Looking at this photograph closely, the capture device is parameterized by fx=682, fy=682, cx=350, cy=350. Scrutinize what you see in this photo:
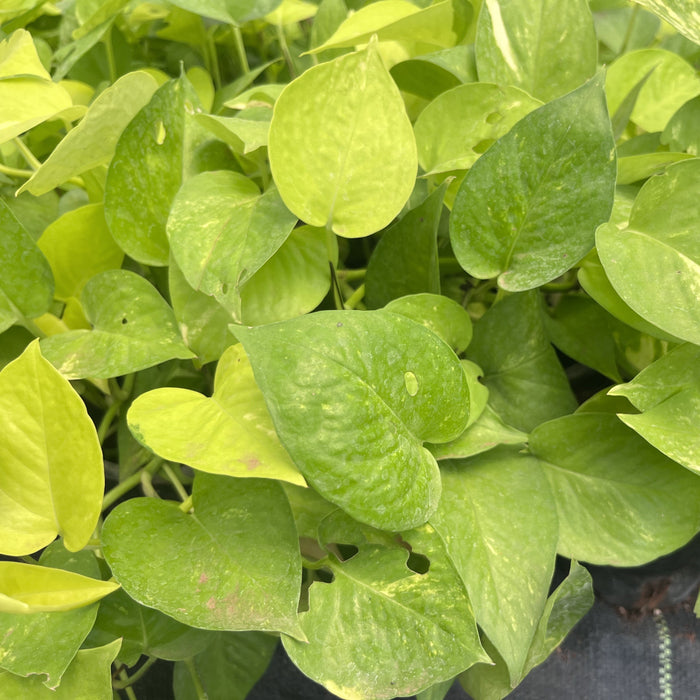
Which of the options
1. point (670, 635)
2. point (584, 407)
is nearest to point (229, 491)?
point (584, 407)

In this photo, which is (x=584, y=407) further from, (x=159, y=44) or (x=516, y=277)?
(x=159, y=44)

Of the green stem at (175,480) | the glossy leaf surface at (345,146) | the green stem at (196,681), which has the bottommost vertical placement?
the green stem at (196,681)

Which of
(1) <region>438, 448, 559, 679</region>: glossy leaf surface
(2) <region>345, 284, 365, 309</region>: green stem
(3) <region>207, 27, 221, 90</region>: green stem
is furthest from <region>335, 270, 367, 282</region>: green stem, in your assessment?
(3) <region>207, 27, 221, 90</region>: green stem

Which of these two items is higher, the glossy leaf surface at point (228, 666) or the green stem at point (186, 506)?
the green stem at point (186, 506)

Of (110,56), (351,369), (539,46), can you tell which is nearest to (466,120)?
(539,46)

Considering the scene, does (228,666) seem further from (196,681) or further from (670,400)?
(670,400)

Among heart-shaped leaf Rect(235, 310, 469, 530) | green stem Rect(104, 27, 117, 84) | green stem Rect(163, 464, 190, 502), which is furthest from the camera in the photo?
green stem Rect(104, 27, 117, 84)

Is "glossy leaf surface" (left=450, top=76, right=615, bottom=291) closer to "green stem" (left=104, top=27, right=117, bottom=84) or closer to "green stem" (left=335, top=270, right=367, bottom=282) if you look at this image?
"green stem" (left=335, top=270, right=367, bottom=282)

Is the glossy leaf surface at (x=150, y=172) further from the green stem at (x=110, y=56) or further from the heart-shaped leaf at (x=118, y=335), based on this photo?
the green stem at (x=110, y=56)

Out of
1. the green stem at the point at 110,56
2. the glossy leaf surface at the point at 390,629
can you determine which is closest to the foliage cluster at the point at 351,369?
the glossy leaf surface at the point at 390,629
